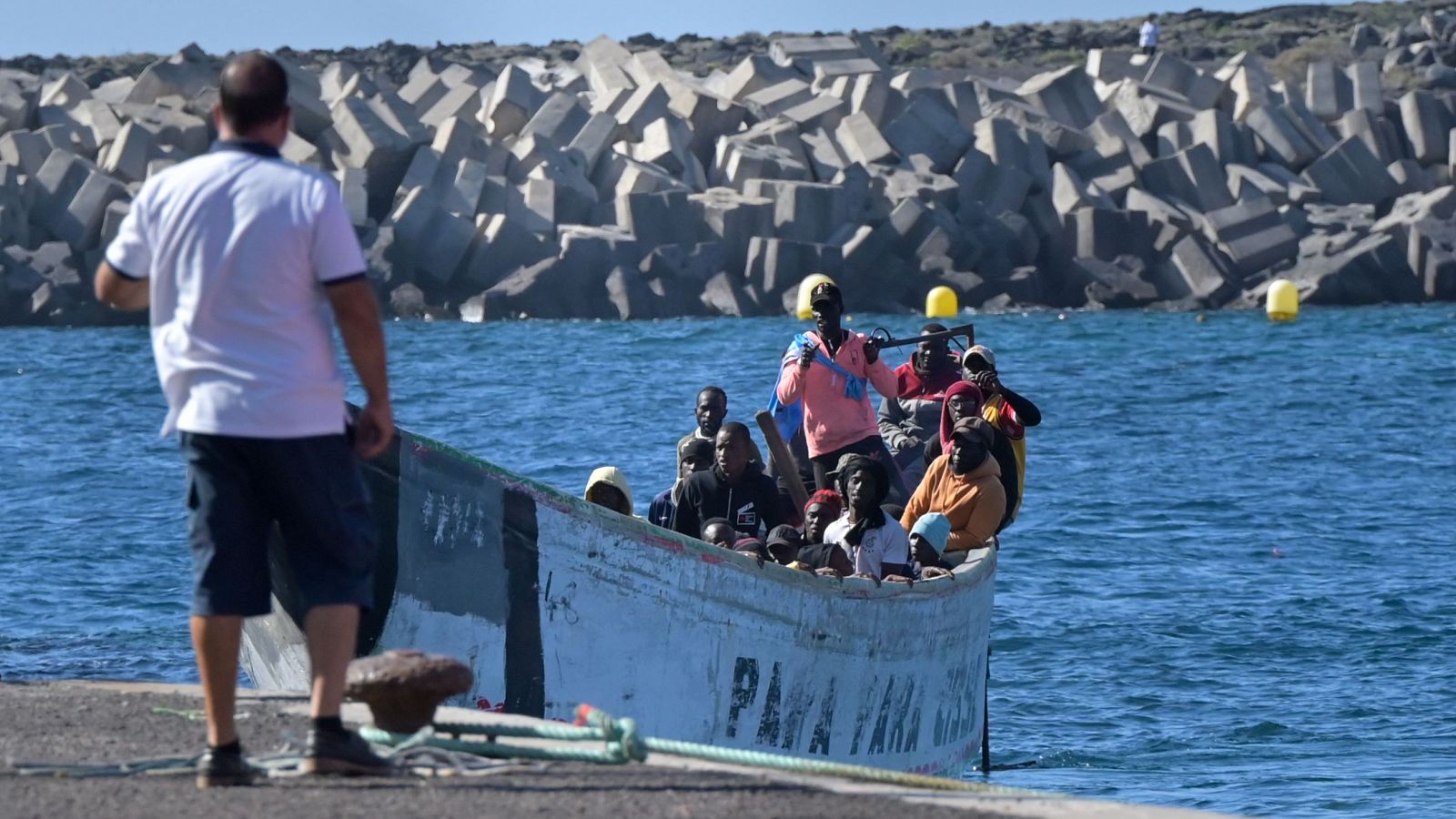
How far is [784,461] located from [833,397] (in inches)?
19.5

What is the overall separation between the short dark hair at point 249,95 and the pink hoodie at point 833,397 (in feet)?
22.1

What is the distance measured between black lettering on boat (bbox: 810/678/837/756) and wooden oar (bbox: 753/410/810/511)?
6.05ft

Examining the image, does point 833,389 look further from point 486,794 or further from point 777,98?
point 777,98

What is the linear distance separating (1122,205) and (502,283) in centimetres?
1382

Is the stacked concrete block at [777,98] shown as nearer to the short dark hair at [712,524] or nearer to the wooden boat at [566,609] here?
the short dark hair at [712,524]

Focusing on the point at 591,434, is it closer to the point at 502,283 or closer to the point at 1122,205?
the point at 502,283

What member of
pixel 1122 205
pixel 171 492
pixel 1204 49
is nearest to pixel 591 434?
pixel 171 492

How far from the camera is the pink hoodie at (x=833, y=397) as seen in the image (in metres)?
11.4

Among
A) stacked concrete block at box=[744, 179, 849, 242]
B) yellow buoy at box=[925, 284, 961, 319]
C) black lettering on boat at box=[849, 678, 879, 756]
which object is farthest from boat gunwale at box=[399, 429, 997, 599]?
stacked concrete block at box=[744, 179, 849, 242]

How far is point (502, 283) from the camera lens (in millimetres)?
43469

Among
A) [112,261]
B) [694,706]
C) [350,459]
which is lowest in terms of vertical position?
[694,706]

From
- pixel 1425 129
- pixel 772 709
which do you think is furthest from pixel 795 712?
pixel 1425 129

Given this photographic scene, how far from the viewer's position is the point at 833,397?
450 inches

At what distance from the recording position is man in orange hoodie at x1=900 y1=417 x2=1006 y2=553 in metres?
10.8
